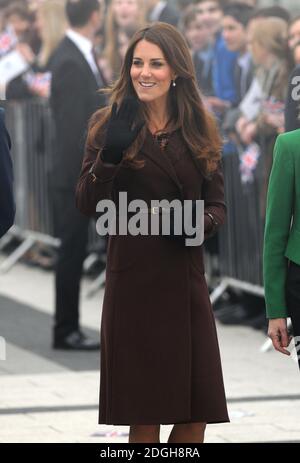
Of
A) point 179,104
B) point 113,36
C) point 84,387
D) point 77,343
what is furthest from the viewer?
point 113,36

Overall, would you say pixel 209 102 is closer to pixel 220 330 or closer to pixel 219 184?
pixel 220 330

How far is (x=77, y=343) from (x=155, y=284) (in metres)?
4.84

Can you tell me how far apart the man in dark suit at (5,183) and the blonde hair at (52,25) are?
858 centimetres

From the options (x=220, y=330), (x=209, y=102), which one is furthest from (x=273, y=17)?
(x=220, y=330)

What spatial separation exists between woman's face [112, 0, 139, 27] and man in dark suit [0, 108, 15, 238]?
316 inches

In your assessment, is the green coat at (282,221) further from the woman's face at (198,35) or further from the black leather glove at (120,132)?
the woman's face at (198,35)

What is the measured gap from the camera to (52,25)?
556 inches

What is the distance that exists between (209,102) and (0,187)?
6.62 metres

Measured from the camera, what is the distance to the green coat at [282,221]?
535 centimetres

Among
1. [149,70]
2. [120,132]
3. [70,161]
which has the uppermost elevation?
[149,70]

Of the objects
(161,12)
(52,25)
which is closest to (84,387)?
(161,12)

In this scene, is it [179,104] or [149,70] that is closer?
[149,70]

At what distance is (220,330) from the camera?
36.6 ft

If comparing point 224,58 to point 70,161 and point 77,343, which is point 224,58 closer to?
point 70,161
